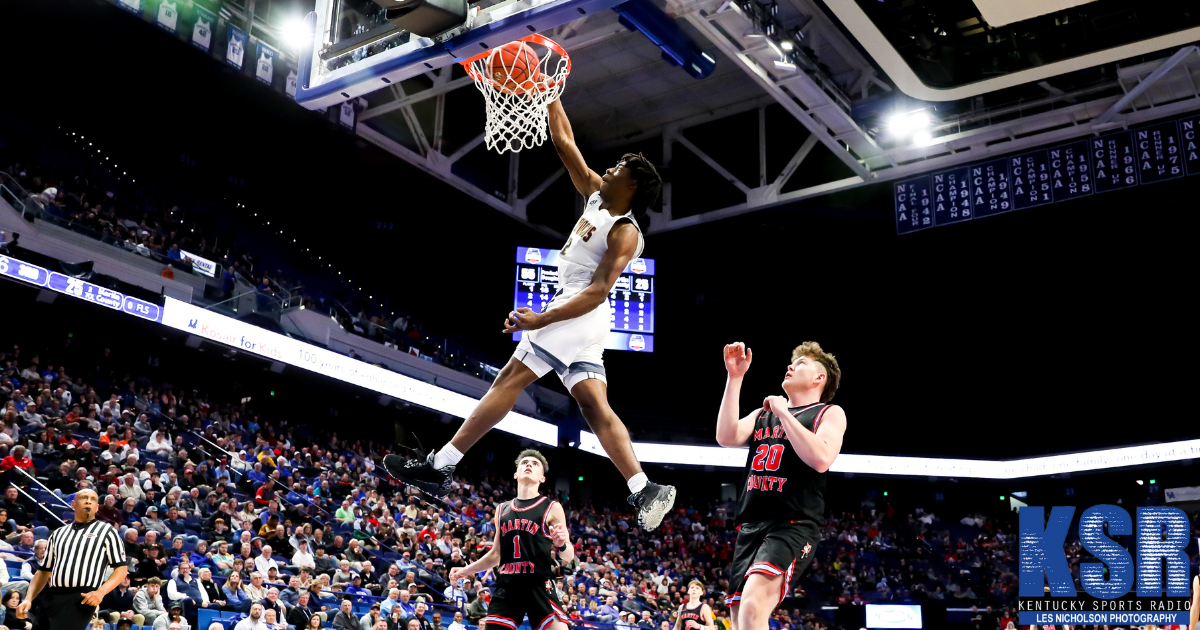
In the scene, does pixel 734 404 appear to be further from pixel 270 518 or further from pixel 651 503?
pixel 270 518

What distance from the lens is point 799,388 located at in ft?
17.3

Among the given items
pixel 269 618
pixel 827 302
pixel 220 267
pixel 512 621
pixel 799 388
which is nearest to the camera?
pixel 799 388

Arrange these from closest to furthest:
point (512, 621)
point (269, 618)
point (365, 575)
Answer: point (512, 621), point (269, 618), point (365, 575)

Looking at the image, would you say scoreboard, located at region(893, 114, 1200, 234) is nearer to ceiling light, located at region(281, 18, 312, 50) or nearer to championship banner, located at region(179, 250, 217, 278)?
ceiling light, located at region(281, 18, 312, 50)

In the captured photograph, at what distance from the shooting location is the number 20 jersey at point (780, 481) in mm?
4957

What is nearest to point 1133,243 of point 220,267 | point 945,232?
point 945,232

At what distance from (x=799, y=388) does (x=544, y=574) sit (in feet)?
8.49

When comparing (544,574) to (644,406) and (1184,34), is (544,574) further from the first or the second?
(644,406)

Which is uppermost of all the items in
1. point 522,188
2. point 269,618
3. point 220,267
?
point 522,188

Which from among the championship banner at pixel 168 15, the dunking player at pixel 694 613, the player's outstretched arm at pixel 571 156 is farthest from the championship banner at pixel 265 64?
the player's outstretched arm at pixel 571 156

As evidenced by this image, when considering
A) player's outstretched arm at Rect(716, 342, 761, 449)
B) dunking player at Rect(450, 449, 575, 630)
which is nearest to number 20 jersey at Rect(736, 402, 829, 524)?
player's outstretched arm at Rect(716, 342, 761, 449)

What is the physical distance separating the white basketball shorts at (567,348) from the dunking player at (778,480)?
2.30 ft

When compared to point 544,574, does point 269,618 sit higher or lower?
lower

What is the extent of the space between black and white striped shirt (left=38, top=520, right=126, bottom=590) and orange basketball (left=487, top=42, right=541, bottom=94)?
171 inches
